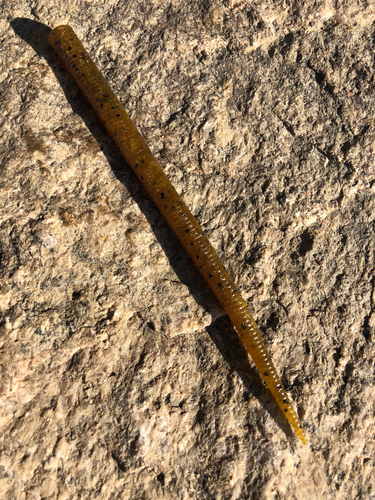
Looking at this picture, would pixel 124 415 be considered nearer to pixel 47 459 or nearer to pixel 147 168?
pixel 47 459

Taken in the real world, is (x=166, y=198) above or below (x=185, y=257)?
above

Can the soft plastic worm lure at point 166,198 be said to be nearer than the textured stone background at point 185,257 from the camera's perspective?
No

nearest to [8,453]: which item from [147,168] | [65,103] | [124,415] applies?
[124,415]

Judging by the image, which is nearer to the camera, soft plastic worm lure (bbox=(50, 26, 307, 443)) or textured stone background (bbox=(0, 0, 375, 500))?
textured stone background (bbox=(0, 0, 375, 500))
